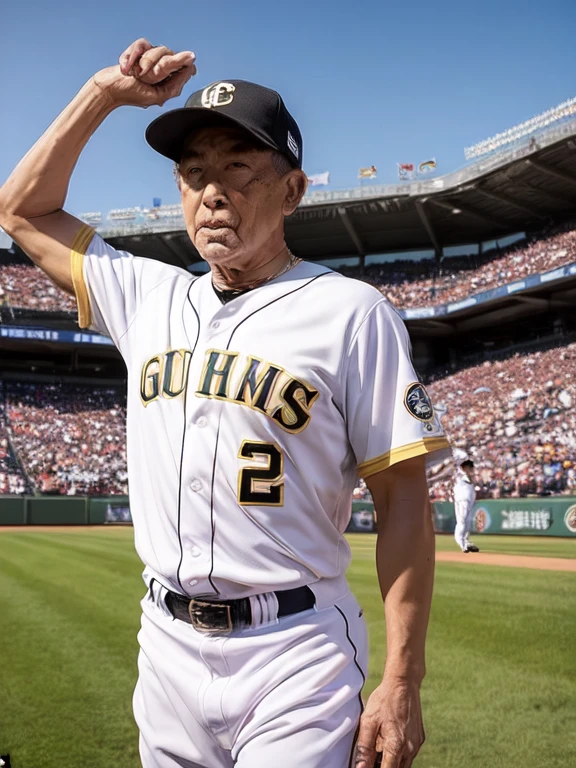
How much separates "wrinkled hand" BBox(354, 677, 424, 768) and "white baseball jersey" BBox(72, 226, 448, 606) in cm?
21

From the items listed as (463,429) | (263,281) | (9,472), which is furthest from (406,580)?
(9,472)

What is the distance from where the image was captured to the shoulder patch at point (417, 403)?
1.52 m

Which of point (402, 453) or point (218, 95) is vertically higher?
point (218, 95)

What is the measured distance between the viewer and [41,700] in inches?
170

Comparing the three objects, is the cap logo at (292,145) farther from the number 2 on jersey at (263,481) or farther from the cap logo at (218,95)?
the number 2 on jersey at (263,481)

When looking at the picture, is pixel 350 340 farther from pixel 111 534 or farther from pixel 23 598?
pixel 111 534

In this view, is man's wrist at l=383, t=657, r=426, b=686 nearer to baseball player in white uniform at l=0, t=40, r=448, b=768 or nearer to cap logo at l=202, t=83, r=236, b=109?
baseball player in white uniform at l=0, t=40, r=448, b=768

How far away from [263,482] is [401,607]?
0.36m

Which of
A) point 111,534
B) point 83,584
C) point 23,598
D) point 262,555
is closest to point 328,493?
point 262,555

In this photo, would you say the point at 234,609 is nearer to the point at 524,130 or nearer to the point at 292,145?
the point at 292,145

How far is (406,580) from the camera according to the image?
148 centimetres

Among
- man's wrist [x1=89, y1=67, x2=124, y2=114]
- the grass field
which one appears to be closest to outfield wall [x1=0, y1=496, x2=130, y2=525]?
the grass field

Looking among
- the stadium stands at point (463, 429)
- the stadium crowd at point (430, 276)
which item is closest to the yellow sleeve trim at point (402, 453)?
the stadium stands at point (463, 429)

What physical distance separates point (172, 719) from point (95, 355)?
26145mm
